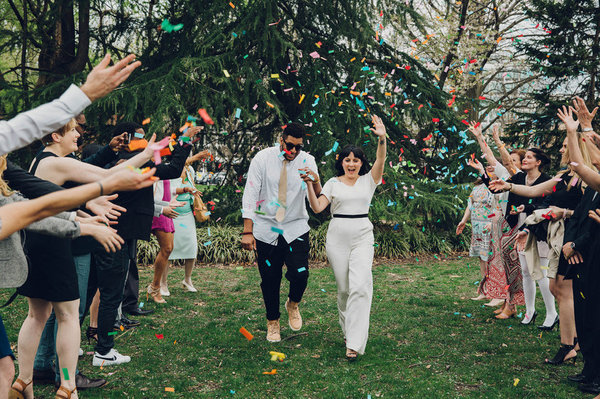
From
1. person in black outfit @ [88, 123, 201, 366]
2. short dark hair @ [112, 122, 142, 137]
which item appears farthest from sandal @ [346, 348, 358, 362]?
short dark hair @ [112, 122, 142, 137]

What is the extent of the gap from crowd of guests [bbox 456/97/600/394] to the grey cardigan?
377cm

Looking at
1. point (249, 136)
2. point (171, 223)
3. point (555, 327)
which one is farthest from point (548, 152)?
point (171, 223)

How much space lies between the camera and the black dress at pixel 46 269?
3.55 m

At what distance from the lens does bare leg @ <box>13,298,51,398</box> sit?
3.69m

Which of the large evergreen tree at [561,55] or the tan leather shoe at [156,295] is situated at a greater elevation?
the large evergreen tree at [561,55]

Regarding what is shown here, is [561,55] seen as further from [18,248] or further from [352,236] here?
[18,248]

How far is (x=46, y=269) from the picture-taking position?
11.7 ft

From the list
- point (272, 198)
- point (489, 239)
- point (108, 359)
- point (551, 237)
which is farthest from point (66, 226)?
point (489, 239)

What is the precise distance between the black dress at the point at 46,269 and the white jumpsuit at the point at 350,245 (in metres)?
2.70

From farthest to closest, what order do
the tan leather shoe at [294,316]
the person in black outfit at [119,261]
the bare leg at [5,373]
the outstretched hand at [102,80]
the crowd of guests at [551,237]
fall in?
the tan leather shoe at [294,316]
the person in black outfit at [119,261]
the crowd of guests at [551,237]
the bare leg at [5,373]
the outstretched hand at [102,80]

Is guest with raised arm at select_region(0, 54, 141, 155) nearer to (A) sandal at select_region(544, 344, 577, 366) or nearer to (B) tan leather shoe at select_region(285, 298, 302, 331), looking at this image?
(B) tan leather shoe at select_region(285, 298, 302, 331)

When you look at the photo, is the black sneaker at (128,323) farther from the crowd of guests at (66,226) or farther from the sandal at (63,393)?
the sandal at (63,393)

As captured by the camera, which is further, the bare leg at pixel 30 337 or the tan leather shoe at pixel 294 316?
the tan leather shoe at pixel 294 316

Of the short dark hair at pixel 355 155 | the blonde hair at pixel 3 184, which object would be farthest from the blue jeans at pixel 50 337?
the short dark hair at pixel 355 155
